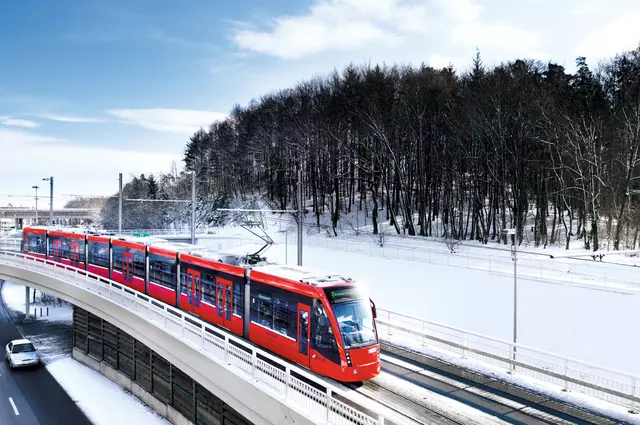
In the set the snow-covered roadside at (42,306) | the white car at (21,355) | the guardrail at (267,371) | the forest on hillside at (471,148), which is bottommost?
the snow-covered roadside at (42,306)

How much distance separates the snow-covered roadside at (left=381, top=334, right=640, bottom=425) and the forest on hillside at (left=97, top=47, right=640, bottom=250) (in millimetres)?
21817

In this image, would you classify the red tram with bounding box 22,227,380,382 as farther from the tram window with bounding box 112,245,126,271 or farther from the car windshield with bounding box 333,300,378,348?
the tram window with bounding box 112,245,126,271

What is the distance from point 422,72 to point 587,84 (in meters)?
16.4

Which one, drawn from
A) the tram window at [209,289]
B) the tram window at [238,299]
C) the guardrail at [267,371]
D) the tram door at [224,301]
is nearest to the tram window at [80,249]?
the guardrail at [267,371]

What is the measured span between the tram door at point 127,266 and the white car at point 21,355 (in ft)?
25.8

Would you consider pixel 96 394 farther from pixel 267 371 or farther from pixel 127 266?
pixel 267 371

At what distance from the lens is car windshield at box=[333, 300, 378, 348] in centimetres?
1262

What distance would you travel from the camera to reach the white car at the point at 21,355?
89.6 ft

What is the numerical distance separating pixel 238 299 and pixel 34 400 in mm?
14507

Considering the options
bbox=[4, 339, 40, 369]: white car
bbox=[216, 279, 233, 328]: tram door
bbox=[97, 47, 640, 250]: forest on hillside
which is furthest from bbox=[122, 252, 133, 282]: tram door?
bbox=[97, 47, 640, 250]: forest on hillside

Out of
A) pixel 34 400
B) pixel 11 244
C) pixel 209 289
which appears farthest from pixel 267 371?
pixel 11 244

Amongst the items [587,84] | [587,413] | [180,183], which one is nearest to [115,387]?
[587,413]

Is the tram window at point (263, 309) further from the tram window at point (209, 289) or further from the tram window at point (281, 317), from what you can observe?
the tram window at point (209, 289)

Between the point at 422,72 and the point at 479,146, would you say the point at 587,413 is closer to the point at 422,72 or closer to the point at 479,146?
the point at 479,146
